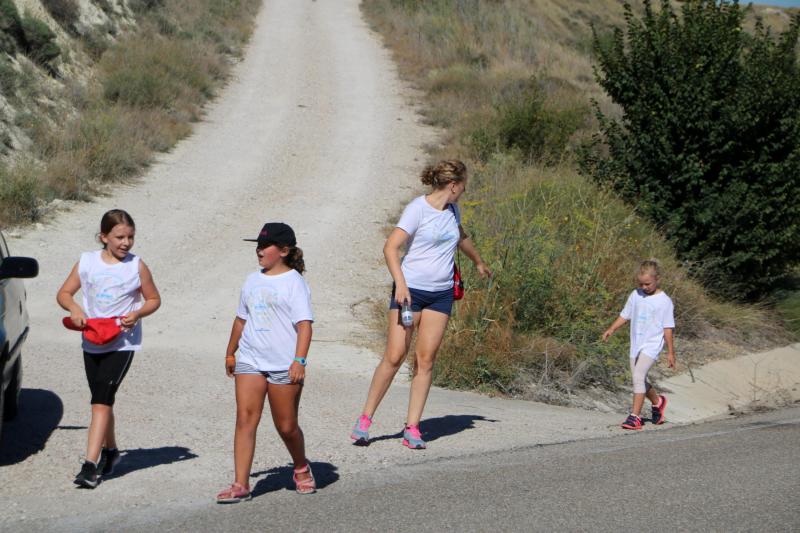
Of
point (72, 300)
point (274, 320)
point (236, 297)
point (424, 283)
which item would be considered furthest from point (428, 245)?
point (236, 297)

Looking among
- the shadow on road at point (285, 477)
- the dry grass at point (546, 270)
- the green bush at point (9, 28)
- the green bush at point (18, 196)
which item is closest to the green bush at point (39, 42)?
the green bush at point (9, 28)

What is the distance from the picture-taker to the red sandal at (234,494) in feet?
18.3

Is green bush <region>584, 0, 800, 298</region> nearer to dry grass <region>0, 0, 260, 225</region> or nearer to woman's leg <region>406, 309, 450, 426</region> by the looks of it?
woman's leg <region>406, 309, 450, 426</region>

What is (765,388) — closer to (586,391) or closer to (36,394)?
(586,391)

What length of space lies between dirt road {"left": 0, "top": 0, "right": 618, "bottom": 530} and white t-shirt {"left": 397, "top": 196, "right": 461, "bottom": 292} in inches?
48.1

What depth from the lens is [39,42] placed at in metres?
21.2

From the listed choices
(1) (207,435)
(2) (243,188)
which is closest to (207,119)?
(2) (243,188)

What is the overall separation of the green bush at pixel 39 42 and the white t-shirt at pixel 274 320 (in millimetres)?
17602

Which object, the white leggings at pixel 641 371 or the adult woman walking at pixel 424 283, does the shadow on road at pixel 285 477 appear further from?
the white leggings at pixel 641 371

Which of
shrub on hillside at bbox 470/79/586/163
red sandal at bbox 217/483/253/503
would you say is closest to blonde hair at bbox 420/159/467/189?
red sandal at bbox 217/483/253/503

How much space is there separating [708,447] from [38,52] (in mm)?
17714

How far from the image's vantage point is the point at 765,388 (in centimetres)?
1233

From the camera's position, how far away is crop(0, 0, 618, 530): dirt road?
20.9ft

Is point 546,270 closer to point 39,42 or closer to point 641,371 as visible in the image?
point 641,371
